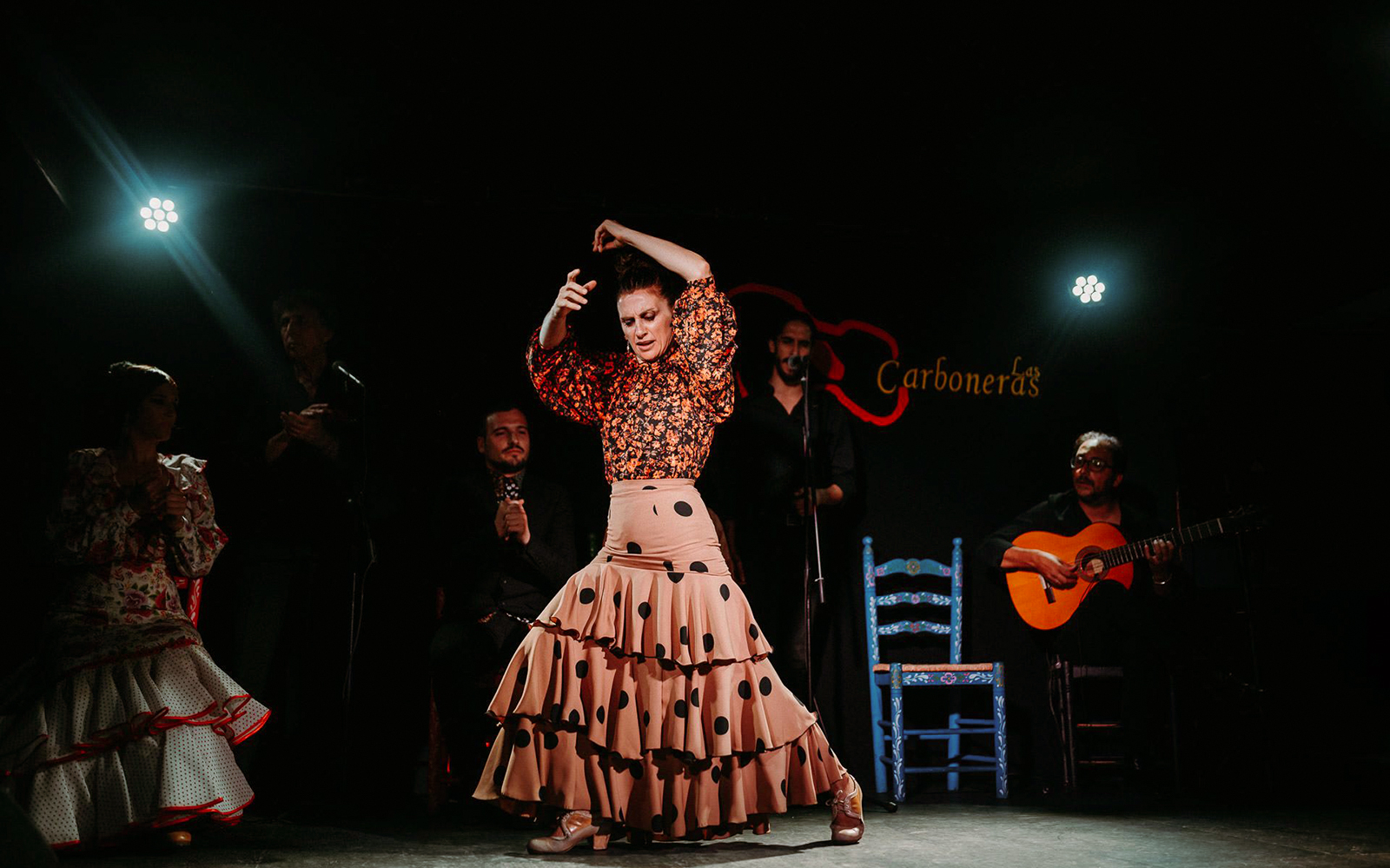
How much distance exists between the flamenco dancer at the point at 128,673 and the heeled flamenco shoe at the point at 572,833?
1194 mm

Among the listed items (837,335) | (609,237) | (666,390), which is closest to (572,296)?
(609,237)

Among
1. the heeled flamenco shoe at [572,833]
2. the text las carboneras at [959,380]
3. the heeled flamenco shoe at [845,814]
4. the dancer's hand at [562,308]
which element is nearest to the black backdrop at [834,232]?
the text las carboneras at [959,380]

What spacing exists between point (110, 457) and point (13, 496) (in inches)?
44.1

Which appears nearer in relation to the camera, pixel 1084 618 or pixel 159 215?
pixel 159 215

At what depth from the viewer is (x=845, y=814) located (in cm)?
340

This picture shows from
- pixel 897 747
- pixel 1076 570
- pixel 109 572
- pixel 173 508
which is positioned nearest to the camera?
pixel 109 572

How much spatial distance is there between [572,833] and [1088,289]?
14.9ft

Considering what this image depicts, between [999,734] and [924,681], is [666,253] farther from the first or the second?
[999,734]

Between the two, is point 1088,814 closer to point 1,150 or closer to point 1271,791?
point 1271,791

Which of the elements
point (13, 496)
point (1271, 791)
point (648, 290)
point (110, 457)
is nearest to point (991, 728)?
point (1271, 791)

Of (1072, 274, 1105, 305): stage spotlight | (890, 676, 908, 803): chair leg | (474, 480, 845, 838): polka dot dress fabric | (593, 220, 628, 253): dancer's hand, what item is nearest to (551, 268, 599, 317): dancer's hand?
(593, 220, 628, 253): dancer's hand

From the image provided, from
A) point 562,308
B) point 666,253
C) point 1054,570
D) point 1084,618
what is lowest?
point 1084,618

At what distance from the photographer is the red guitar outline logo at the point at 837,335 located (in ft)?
18.4

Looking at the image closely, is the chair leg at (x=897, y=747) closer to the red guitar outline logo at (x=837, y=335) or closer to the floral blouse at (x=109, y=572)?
the red guitar outline logo at (x=837, y=335)
